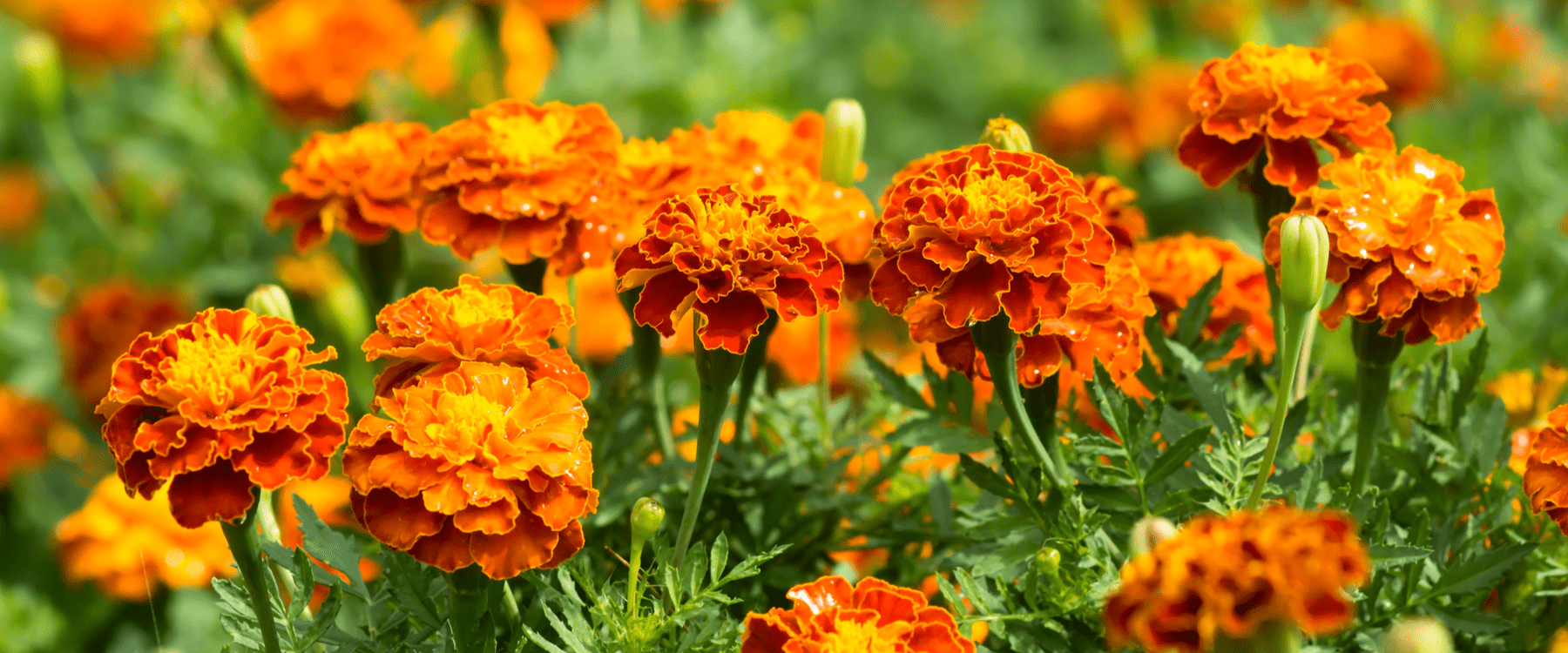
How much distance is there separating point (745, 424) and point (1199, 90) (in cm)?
37

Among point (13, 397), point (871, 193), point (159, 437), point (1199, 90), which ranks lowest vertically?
point (13, 397)

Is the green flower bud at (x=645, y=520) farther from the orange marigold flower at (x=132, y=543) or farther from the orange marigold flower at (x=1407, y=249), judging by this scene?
the orange marigold flower at (x=132, y=543)

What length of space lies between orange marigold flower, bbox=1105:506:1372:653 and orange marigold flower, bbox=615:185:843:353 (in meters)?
0.24

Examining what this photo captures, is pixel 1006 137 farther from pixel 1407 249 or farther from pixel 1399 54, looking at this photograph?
pixel 1399 54

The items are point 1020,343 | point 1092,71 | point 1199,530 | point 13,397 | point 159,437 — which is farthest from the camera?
point 1092,71

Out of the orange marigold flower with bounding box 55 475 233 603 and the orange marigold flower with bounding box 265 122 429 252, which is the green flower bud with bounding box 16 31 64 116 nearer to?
the orange marigold flower with bounding box 55 475 233 603

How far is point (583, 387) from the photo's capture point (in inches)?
28.4

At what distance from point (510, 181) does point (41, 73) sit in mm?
1126

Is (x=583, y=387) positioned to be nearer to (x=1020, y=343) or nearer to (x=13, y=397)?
(x=1020, y=343)

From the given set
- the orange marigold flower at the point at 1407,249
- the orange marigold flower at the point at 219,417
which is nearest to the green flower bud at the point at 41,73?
the orange marigold flower at the point at 219,417

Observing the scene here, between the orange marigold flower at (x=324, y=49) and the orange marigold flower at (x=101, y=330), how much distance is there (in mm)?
294

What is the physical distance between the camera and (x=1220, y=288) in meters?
0.93

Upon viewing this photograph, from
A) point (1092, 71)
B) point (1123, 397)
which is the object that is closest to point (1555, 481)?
point (1123, 397)

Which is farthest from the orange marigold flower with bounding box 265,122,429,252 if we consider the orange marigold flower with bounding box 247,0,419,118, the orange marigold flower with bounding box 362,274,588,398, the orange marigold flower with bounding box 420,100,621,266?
the orange marigold flower with bounding box 247,0,419,118
